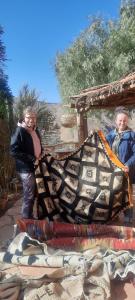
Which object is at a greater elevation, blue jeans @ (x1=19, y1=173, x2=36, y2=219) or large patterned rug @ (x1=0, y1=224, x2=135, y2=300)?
blue jeans @ (x1=19, y1=173, x2=36, y2=219)

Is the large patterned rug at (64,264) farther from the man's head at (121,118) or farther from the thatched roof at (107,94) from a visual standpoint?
the thatched roof at (107,94)

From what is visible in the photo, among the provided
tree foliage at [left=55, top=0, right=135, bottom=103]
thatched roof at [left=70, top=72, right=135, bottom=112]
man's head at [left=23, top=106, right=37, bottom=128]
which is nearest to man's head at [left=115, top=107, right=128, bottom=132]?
man's head at [left=23, top=106, right=37, bottom=128]

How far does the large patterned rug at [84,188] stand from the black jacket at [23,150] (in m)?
0.14

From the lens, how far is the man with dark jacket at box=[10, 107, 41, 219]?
12.8 ft

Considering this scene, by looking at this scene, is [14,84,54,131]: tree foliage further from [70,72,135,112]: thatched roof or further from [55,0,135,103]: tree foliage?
[70,72,135,112]: thatched roof

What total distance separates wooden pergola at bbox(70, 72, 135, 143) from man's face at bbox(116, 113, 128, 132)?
141cm

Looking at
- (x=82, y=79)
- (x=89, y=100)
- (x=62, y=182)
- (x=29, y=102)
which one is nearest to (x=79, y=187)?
(x=62, y=182)

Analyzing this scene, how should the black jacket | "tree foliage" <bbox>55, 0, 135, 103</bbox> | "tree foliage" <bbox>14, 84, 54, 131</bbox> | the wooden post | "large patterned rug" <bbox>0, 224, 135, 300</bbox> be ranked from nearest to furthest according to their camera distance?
"large patterned rug" <bbox>0, 224, 135, 300</bbox> → the black jacket → the wooden post → "tree foliage" <bbox>55, 0, 135, 103</bbox> → "tree foliage" <bbox>14, 84, 54, 131</bbox>

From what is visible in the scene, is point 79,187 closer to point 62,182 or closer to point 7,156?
point 62,182

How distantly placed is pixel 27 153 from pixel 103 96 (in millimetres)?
2399

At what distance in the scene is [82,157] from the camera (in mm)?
4129

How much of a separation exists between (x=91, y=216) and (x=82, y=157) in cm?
77

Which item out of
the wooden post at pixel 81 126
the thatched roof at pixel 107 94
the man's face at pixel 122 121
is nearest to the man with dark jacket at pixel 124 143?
the man's face at pixel 122 121

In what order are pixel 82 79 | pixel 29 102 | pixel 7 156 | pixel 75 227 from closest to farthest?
pixel 75 227 < pixel 7 156 < pixel 82 79 < pixel 29 102
